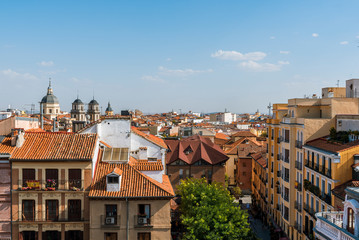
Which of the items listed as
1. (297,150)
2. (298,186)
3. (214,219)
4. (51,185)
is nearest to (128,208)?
(51,185)

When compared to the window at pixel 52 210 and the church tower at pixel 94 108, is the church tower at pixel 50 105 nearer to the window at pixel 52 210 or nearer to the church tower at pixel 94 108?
the church tower at pixel 94 108

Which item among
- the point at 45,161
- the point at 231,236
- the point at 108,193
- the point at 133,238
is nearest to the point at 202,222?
the point at 231,236

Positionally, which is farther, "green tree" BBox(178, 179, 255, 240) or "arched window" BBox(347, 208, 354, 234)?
"green tree" BBox(178, 179, 255, 240)

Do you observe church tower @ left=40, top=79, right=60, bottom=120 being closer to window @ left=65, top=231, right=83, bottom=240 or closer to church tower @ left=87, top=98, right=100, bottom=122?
church tower @ left=87, top=98, right=100, bottom=122

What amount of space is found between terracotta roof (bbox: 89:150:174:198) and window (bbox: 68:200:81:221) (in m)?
1.89

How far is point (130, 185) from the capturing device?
96.2ft

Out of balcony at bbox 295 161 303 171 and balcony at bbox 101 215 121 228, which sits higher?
balcony at bbox 295 161 303 171

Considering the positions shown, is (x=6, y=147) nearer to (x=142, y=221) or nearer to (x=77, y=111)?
(x=142, y=221)

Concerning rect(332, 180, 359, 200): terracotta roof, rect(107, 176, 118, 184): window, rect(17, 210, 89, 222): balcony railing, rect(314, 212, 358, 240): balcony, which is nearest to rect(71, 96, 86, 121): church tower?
rect(17, 210, 89, 222): balcony railing

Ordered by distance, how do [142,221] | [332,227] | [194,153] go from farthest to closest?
[194,153]
[142,221]
[332,227]

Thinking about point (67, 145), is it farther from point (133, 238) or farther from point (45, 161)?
point (133, 238)

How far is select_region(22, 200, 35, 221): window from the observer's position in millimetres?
29172

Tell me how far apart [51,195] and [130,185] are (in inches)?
257

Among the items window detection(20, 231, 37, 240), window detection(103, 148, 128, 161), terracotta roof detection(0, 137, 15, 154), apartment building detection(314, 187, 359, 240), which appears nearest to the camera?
apartment building detection(314, 187, 359, 240)
